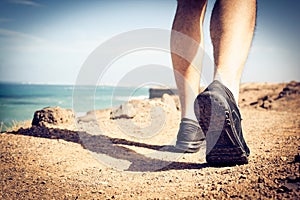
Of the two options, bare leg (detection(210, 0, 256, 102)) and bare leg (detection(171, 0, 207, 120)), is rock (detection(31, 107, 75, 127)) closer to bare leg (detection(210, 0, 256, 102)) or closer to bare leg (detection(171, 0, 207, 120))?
bare leg (detection(171, 0, 207, 120))

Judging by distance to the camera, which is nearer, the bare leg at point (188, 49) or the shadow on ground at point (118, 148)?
the shadow on ground at point (118, 148)

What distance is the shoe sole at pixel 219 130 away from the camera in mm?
1290

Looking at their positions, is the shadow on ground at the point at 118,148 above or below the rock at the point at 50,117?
below

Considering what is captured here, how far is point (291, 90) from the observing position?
6.97 m

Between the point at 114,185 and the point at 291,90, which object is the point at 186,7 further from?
the point at 291,90

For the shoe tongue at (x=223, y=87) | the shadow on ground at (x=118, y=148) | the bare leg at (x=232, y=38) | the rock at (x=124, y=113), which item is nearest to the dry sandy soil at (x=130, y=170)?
the shadow on ground at (x=118, y=148)

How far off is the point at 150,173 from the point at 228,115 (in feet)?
1.85

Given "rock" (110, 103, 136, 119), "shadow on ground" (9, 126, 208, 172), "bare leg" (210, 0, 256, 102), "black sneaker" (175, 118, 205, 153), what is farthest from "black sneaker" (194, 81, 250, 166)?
"rock" (110, 103, 136, 119)

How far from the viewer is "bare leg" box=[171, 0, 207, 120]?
6.23 ft

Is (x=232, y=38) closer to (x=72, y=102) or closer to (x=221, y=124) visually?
(x=221, y=124)

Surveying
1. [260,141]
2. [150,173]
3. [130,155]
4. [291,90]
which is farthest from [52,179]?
[291,90]

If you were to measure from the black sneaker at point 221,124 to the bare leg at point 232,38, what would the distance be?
0.34 feet

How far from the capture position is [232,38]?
1473mm

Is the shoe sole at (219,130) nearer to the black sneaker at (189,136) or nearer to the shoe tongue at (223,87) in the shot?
the shoe tongue at (223,87)
